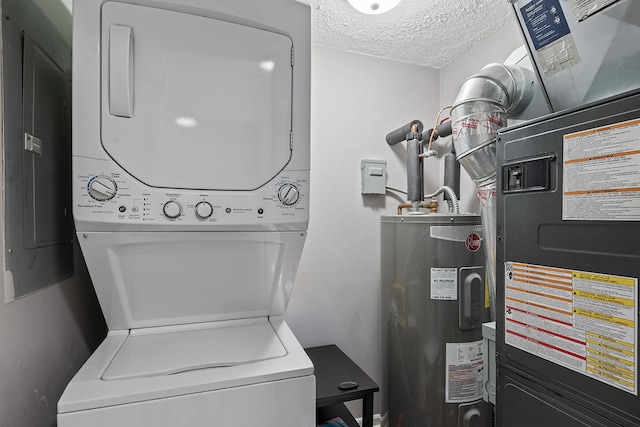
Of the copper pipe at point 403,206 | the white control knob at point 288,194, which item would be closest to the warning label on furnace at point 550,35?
the white control knob at point 288,194

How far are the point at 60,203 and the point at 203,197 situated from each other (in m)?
0.53

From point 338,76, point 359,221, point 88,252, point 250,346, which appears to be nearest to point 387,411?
point 359,221

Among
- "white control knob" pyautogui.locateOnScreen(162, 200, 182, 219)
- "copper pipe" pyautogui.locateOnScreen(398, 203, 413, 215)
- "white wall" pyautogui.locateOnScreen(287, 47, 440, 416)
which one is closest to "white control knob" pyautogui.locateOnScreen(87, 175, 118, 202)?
"white control knob" pyautogui.locateOnScreen(162, 200, 182, 219)

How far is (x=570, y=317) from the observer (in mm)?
684

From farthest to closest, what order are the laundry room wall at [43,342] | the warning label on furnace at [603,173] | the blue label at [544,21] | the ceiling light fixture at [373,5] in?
the ceiling light fixture at [373,5] → the blue label at [544,21] → the laundry room wall at [43,342] → the warning label on furnace at [603,173]

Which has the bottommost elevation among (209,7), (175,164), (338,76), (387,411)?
(387,411)

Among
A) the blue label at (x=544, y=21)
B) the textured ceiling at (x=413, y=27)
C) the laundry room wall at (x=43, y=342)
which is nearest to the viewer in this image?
the laundry room wall at (x=43, y=342)

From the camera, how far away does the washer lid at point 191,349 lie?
2.53ft

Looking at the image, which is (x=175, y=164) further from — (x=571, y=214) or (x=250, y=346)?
(x=571, y=214)

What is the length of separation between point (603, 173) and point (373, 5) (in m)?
1.19

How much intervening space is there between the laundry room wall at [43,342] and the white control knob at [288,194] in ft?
2.13

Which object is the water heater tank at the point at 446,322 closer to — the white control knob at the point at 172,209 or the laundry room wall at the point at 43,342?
the white control knob at the point at 172,209

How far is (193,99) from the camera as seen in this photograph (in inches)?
34.4

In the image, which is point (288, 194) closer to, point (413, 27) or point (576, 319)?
point (576, 319)
